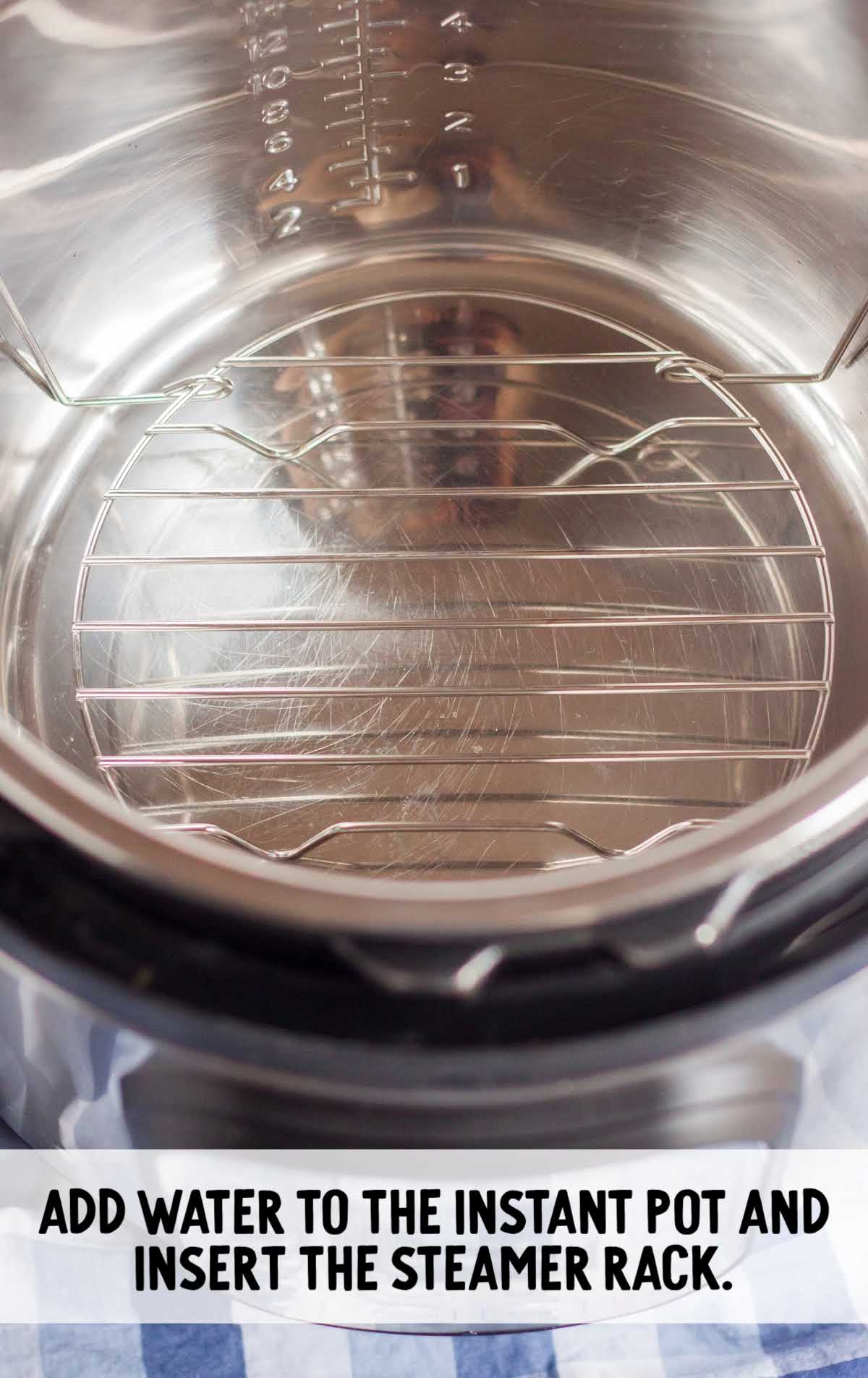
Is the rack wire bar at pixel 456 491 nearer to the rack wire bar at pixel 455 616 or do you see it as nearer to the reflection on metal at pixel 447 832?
the rack wire bar at pixel 455 616

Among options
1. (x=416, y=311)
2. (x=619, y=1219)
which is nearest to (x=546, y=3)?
(x=416, y=311)

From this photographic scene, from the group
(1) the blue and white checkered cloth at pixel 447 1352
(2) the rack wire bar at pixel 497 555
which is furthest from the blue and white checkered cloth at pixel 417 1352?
(2) the rack wire bar at pixel 497 555

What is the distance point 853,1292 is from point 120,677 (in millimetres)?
670

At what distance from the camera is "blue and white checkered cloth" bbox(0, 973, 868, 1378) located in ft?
2.54

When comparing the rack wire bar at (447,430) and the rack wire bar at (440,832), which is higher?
the rack wire bar at (447,430)

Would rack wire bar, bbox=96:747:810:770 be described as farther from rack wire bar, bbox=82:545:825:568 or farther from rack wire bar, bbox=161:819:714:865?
rack wire bar, bbox=82:545:825:568

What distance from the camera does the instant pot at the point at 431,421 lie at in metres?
0.89

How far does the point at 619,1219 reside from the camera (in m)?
0.73

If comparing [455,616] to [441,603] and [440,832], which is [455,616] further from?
[440,832]

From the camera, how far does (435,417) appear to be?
41.5 inches

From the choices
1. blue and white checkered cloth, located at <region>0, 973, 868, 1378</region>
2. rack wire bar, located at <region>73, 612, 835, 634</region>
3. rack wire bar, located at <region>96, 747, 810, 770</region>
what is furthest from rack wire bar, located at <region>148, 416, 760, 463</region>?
blue and white checkered cloth, located at <region>0, 973, 868, 1378</region>

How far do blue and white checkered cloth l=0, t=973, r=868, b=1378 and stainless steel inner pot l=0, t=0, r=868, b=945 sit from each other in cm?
31
